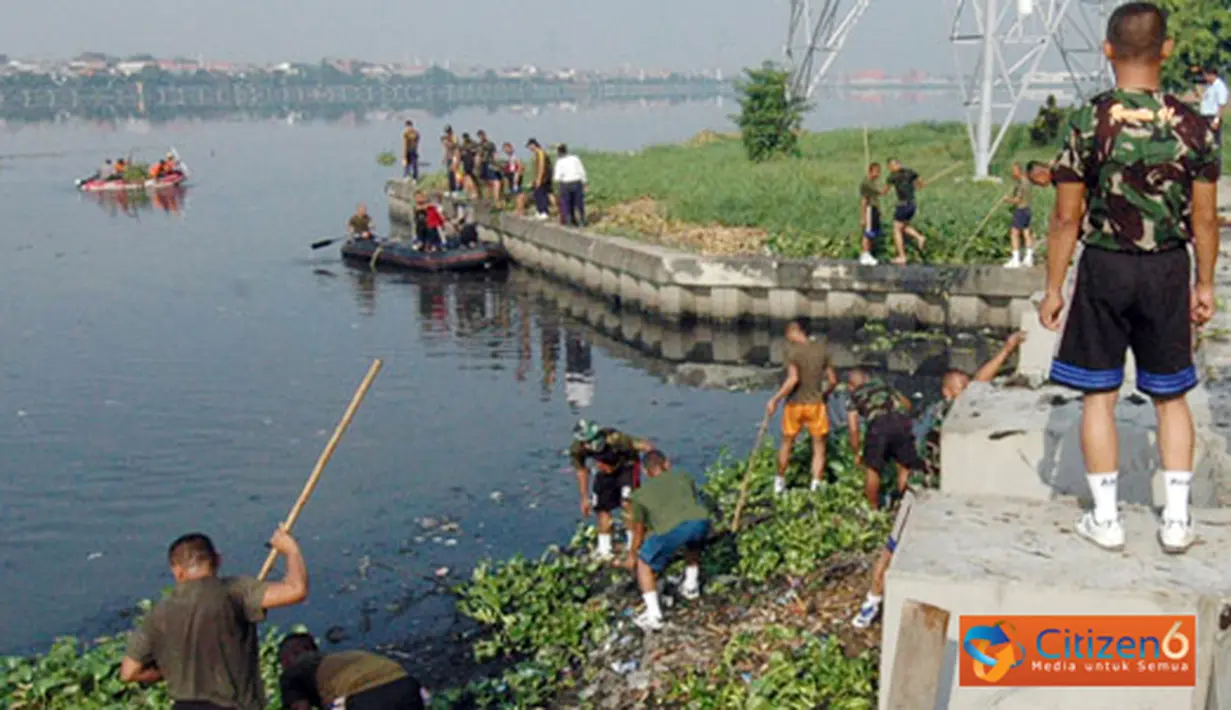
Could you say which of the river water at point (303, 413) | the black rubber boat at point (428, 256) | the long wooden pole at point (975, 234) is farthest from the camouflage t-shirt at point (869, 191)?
the black rubber boat at point (428, 256)

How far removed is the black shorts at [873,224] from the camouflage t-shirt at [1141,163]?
17795mm

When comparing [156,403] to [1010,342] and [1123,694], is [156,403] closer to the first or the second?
[1010,342]

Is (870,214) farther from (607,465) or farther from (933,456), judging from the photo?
(933,456)

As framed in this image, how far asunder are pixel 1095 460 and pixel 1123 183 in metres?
1.18

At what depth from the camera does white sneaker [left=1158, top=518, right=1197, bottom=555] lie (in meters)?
5.44

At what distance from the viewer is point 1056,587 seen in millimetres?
5164

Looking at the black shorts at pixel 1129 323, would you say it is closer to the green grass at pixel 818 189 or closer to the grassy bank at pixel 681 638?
the grassy bank at pixel 681 638

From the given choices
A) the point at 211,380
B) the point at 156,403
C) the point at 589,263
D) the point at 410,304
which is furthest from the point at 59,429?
the point at 589,263

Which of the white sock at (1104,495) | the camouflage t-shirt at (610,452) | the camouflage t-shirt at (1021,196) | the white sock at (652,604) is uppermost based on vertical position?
the camouflage t-shirt at (1021,196)

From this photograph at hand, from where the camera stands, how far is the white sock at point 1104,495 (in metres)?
5.49

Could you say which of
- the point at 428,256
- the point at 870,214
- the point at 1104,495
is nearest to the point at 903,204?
the point at 870,214

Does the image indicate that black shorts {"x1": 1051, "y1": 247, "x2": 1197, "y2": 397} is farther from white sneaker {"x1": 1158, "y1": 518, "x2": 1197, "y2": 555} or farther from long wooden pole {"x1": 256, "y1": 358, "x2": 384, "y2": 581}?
long wooden pole {"x1": 256, "y1": 358, "x2": 384, "y2": 581}

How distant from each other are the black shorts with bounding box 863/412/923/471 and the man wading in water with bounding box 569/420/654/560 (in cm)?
192

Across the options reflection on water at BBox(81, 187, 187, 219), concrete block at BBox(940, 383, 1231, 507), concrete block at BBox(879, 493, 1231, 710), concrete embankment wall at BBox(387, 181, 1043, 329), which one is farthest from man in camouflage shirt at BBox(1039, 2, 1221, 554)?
reflection on water at BBox(81, 187, 187, 219)
